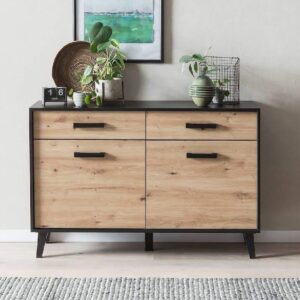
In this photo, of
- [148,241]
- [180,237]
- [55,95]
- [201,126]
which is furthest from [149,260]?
[55,95]

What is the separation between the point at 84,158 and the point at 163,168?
1.35 feet

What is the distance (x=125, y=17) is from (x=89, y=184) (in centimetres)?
97

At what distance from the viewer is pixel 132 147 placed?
152 inches

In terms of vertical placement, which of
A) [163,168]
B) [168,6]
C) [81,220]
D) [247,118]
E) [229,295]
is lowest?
[229,295]

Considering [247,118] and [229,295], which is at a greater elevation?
[247,118]

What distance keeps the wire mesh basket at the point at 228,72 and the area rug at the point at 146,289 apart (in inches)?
43.3

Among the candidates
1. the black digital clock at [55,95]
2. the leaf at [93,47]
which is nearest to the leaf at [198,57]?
the leaf at [93,47]

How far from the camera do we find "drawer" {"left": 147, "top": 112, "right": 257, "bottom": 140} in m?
3.84

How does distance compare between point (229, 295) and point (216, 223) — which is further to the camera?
point (216, 223)

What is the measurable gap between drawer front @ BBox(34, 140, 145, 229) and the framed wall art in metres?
0.62

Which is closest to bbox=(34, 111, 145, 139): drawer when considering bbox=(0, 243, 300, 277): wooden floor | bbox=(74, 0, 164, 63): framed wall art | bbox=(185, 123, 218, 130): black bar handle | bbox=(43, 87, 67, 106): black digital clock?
bbox=(43, 87, 67, 106): black digital clock

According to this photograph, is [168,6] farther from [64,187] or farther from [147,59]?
[64,187]

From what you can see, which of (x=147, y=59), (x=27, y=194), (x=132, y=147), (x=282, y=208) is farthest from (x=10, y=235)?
(x=282, y=208)

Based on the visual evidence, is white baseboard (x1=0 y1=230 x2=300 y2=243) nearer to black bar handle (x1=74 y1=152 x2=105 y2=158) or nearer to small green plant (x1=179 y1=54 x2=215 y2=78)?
black bar handle (x1=74 y1=152 x2=105 y2=158)
